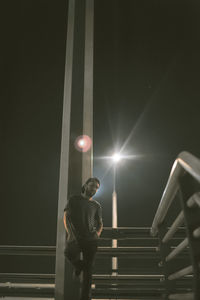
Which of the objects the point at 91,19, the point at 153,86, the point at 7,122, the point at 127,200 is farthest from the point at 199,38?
the point at 127,200

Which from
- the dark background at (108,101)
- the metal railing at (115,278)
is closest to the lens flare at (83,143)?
the metal railing at (115,278)

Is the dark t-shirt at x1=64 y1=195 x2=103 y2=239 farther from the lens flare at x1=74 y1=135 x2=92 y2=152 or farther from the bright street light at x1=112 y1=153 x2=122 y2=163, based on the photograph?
the bright street light at x1=112 y1=153 x2=122 y2=163

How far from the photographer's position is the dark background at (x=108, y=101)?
28.7 feet

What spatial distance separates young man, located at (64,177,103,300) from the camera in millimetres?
2697

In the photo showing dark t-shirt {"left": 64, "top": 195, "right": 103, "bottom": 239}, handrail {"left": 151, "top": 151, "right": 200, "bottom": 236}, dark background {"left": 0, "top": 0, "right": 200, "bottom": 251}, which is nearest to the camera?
handrail {"left": 151, "top": 151, "right": 200, "bottom": 236}

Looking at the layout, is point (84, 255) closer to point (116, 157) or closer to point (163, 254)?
point (163, 254)

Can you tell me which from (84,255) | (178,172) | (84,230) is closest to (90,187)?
(84,230)

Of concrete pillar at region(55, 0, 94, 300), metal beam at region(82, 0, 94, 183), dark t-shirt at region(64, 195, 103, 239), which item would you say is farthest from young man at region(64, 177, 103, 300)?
metal beam at region(82, 0, 94, 183)

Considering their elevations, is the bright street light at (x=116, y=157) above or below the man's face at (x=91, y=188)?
above

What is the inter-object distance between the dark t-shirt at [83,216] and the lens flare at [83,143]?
71 centimetres

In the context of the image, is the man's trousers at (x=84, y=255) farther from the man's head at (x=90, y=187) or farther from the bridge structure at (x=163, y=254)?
the man's head at (x=90, y=187)

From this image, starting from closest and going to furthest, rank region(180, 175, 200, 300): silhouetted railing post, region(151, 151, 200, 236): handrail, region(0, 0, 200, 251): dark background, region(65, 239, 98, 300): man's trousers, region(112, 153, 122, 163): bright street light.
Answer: region(151, 151, 200, 236): handrail → region(180, 175, 200, 300): silhouetted railing post → region(65, 239, 98, 300): man's trousers → region(0, 0, 200, 251): dark background → region(112, 153, 122, 163): bright street light

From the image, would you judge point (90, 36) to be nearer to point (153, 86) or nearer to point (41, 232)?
point (153, 86)

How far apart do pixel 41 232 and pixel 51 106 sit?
267 inches
